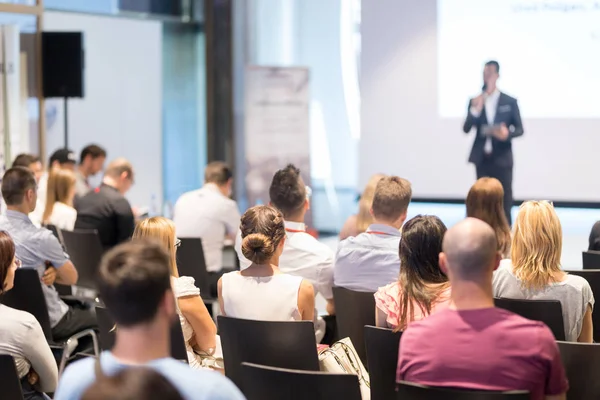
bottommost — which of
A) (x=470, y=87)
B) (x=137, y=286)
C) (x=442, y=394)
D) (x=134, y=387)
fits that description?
(x=442, y=394)

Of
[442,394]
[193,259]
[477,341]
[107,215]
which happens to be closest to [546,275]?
[477,341]

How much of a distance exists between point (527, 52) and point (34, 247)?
508 cm

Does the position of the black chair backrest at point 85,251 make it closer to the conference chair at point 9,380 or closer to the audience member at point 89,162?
the audience member at point 89,162

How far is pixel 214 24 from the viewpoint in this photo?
1088cm

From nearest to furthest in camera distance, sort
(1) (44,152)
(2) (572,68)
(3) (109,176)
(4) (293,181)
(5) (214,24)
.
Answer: (4) (293,181) → (3) (109,176) → (2) (572,68) → (1) (44,152) → (5) (214,24)

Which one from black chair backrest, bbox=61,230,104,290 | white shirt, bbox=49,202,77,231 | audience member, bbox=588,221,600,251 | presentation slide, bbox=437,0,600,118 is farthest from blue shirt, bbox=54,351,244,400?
presentation slide, bbox=437,0,600,118

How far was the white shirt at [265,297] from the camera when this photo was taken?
3389mm

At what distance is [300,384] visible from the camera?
2.49 meters

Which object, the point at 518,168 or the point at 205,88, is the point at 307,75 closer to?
the point at 205,88

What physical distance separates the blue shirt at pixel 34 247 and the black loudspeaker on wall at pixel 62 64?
4345 millimetres

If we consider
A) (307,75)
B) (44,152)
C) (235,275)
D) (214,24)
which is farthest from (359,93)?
(235,275)

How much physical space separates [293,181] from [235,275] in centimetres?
128

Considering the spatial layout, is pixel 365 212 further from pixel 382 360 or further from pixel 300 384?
pixel 300 384

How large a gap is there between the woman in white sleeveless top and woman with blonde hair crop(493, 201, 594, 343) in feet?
2.81
